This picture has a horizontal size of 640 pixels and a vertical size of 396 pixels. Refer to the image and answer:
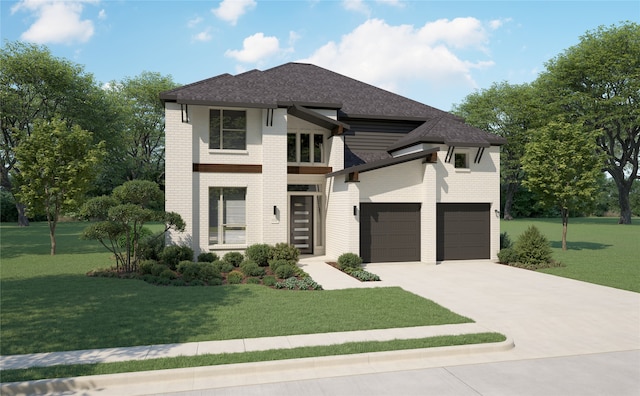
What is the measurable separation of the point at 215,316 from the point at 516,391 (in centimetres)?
600

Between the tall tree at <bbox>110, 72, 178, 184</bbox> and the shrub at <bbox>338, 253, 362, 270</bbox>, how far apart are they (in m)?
42.1

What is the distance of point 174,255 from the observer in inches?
603

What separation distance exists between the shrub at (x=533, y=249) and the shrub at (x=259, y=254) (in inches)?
414

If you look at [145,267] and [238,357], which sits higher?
[145,267]

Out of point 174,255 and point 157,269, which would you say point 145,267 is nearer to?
point 157,269

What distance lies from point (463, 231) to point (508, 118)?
40768 mm

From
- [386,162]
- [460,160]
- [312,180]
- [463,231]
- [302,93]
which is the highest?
[302,93]

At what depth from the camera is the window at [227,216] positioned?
676 inches

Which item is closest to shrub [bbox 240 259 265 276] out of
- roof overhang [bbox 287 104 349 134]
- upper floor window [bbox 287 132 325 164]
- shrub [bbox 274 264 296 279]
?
shrub [bbox 274 264 296 279]

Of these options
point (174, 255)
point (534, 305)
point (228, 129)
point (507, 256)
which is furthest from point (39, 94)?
point (534, 305)

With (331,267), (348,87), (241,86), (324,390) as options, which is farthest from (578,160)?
(324,390)

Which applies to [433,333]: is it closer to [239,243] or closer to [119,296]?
[119,296]

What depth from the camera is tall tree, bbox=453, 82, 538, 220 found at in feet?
165

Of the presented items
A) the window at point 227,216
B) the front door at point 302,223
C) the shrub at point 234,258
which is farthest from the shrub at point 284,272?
the front door at point 302,223
